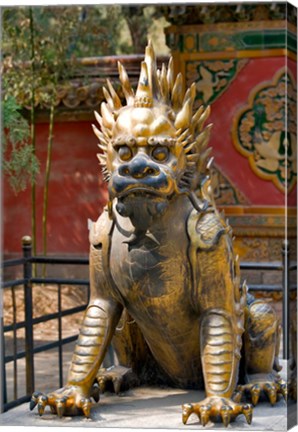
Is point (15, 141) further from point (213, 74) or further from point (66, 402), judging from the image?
point (66, 402)

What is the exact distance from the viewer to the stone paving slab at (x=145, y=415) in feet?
8.41

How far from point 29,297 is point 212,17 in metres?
4.39

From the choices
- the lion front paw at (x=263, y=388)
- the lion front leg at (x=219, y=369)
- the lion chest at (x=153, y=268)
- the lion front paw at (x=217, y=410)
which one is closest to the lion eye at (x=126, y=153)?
the lion chest at (x=153, y=268)

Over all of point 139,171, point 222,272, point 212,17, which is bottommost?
point 222,272

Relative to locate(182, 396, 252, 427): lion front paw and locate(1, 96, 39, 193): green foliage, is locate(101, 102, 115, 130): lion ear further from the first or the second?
locate(1, 96, 39, 193): green foliage

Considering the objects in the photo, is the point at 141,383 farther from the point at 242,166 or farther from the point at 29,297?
the point at 242,166

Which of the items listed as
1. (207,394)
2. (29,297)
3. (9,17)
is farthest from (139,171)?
(9,17)

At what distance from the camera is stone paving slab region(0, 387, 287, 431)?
2.56 meters

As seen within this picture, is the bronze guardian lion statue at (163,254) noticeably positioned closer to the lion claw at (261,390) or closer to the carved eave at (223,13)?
the lion claw at (261,390)

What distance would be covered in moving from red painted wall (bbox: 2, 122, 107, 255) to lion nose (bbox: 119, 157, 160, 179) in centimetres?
673

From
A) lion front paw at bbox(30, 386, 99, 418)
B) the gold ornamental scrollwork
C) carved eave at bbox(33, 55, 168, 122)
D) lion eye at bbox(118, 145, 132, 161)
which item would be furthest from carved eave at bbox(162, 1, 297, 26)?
lion front paw at bbox(30, 386, 99, 418)

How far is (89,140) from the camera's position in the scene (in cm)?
920

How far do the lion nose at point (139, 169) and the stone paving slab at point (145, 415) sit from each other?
0.70 m

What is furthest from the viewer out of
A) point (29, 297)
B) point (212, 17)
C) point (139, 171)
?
point (212, 17)
